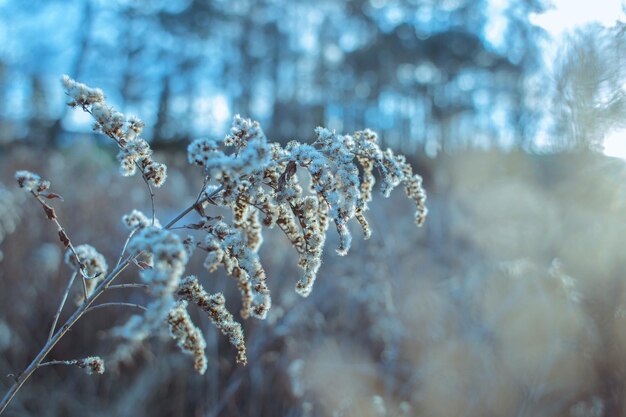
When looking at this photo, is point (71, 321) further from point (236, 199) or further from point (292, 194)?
point (292, 194)

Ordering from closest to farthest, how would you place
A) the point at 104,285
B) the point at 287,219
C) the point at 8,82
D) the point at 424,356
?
the point at 104,285 < the point at 287,219 < the point at 424,356 < the point at 8,82

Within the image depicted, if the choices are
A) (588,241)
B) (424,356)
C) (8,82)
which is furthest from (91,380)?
(8,82)

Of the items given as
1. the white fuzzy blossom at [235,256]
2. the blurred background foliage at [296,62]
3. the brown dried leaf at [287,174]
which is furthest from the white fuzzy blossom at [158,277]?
the blurred background foliage at [296,62]

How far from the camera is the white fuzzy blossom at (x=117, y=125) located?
1.26m

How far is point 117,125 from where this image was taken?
128 centimetres

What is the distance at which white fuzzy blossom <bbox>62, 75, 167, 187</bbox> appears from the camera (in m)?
1.26

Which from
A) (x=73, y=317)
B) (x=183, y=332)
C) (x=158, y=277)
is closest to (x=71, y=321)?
(x=73, y=317)

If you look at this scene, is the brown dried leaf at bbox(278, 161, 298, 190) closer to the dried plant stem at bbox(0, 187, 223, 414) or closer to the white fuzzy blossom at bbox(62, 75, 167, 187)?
the dried plant stem at bbox(0, 187, 223, 414)

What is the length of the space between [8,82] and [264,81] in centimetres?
1249

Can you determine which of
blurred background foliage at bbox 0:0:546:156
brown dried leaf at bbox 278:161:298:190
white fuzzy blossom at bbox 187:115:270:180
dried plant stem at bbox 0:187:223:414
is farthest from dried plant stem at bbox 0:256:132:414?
blurred background foliage at bbox 0:0:546:156

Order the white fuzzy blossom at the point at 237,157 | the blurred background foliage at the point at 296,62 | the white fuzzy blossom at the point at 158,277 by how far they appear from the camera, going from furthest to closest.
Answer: the blurred background foliage at the point at 296,62 → the white fuzzy blossom at the point at 237,157 → the white fuzzy blossom at the point at 158,277

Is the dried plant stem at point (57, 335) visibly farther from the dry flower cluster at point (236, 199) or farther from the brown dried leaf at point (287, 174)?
the brown dried leaf at point (287, 174)

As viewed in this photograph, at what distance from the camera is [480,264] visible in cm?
490

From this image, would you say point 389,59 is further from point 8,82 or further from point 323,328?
point 323,328
